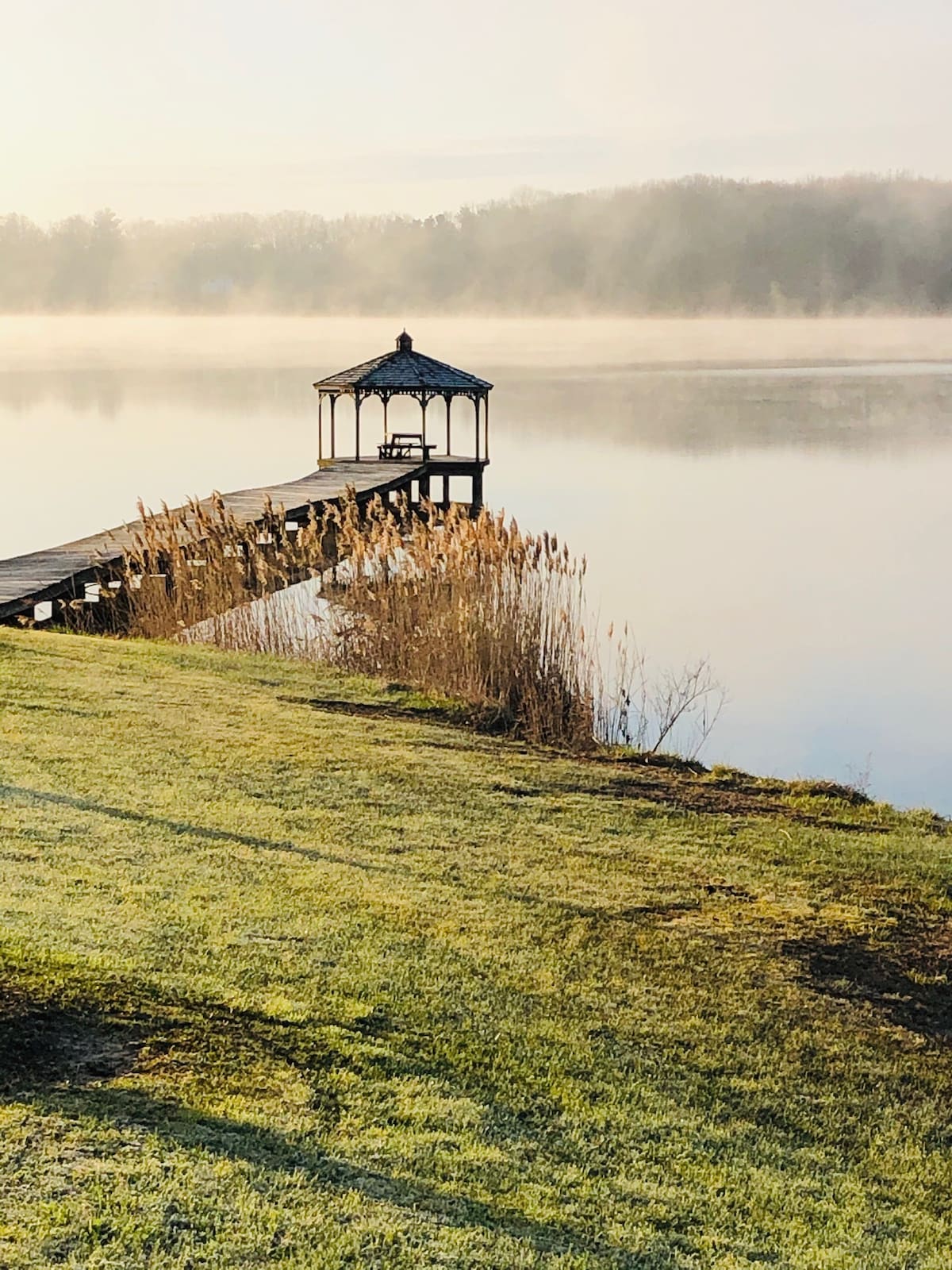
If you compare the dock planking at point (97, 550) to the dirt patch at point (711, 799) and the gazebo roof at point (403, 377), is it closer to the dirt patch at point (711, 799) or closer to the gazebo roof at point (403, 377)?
the gazebo roof at point (403, 377)

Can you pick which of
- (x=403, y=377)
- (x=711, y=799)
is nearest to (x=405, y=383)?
(x=403, y=377)

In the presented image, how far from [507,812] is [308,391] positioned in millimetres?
102041

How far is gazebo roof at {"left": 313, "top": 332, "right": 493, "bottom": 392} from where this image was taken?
23953mm

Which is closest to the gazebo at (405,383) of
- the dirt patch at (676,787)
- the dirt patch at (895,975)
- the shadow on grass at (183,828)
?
the dirt patch at (676,787)

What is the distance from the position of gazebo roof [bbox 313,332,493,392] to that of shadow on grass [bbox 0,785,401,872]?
18.7m

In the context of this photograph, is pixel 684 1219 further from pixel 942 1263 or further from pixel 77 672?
pixel 77 672

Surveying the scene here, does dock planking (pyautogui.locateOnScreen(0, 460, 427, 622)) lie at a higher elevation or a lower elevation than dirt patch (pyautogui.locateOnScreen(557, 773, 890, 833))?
higher

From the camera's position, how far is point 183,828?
5477mm

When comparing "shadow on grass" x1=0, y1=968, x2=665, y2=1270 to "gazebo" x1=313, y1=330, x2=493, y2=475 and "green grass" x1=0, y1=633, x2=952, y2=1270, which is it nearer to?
"green grass" x1=0, y1=633, x2=952, y2=1270

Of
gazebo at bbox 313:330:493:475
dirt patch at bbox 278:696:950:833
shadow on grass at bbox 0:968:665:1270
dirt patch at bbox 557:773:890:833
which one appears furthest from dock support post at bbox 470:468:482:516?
shadow on grass at bbox 0:968:665:1270

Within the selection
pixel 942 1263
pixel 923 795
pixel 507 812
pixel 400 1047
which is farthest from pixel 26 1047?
pixel 923 795

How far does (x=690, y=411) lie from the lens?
9256 cm

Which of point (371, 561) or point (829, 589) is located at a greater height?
point (371, 561)

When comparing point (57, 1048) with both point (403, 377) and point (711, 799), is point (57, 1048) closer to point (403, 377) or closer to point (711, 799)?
point (711, 799)
